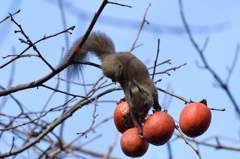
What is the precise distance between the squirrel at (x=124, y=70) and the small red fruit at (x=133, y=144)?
2.77ft

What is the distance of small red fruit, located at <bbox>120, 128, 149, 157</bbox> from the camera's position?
80.3 inches

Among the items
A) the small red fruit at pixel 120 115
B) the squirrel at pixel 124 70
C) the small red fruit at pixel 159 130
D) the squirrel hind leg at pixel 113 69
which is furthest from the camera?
the squirrel hind leg at pixel 113 69

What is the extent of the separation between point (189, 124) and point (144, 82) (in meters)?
1.57

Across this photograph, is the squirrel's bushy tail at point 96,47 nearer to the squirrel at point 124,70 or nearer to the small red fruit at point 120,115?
the squirrel at point 124,70

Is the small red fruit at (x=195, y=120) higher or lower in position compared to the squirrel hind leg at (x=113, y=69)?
lower

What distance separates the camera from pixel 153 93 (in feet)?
10.8

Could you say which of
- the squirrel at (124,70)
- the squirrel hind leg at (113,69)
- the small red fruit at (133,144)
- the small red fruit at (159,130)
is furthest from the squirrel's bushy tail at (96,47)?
the small red fruit at (159,130)

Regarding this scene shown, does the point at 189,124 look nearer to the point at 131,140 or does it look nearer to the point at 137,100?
the point at 131,140

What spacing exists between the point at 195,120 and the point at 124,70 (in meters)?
1.82

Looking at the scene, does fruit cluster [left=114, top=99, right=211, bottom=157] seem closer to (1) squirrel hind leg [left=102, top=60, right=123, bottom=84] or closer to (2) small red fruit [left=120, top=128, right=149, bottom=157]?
(2) small red fruit [left=120, top=128, right=149, bottom=157]

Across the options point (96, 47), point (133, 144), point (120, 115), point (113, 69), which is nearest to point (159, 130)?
point (133, 144)

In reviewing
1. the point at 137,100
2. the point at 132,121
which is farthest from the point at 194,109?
Result: the point at 137,100

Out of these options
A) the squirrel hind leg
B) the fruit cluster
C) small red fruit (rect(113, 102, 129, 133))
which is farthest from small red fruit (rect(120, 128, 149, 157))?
the squirrel hind leg

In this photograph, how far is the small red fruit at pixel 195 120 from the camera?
1.97 m
